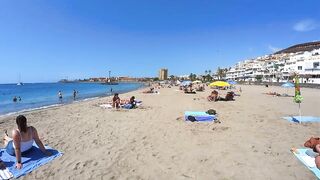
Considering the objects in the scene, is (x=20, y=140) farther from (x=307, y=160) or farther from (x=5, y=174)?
(x=307, y=160)

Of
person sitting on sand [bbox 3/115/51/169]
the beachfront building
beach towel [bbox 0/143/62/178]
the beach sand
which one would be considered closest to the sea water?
the beach sand

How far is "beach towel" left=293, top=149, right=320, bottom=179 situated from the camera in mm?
5625

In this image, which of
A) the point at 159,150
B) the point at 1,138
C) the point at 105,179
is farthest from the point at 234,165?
the point at 1,138

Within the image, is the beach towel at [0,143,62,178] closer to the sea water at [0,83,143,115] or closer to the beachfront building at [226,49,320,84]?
the sea water at [0,83,143,115]

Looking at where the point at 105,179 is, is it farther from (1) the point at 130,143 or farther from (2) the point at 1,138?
(2) the point at 1,138

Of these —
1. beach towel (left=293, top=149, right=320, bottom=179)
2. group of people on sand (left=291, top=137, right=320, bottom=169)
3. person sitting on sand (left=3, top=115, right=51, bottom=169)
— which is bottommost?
beach towel (left=293, top=149, right=320, bottom=179)

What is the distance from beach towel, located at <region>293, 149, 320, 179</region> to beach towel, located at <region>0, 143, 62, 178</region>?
19.2ft

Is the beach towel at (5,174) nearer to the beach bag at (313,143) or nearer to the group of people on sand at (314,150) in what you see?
the group of people on sand at (314,150)

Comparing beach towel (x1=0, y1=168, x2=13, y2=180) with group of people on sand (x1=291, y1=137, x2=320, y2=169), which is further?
group of people on sand (x1=291, y1=137, x2=320, y2=169)

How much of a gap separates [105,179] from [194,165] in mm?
2022

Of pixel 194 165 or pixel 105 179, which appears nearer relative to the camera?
pixel 105 179

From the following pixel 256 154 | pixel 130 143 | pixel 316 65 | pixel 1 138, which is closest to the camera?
pixel 256 154

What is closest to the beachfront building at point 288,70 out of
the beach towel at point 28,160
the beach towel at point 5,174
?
the beach towel at point 28,160

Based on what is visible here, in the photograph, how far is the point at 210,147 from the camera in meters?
7.68
